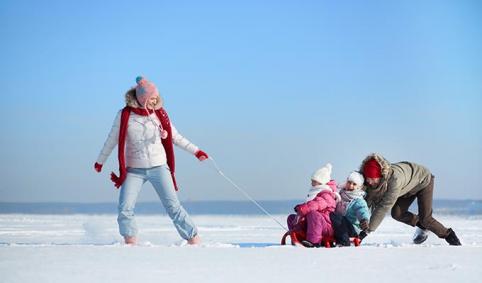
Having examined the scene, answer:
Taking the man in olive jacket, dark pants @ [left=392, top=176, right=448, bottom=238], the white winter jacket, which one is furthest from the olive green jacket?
the white winter jacket

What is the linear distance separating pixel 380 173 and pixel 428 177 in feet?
3.07

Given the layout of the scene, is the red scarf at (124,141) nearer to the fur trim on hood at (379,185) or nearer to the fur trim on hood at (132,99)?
the fur trim on hood at (132,99)

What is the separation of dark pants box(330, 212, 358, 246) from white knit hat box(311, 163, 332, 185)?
35 cm

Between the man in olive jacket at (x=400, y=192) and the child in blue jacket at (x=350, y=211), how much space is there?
0.36ft

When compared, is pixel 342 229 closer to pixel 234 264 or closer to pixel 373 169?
pixel 373 169

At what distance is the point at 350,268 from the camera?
4141 millimetres

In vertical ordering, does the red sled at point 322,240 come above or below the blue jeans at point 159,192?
below

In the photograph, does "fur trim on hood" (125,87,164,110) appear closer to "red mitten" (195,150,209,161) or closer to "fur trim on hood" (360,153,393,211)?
"red mitten" (195,150,209,161)

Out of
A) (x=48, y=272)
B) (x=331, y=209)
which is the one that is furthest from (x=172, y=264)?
(x=331, y=209)

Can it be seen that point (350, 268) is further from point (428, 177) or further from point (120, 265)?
point (428, 177)

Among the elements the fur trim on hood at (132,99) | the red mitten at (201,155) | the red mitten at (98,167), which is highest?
the fur trim on hood at (132,99)

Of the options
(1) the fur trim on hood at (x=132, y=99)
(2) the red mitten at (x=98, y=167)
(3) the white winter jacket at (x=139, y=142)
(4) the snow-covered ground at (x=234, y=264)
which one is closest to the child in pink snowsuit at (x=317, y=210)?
(4) the snow-covered ground at (x=234, y=264)

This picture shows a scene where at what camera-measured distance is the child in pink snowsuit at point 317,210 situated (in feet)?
19.5

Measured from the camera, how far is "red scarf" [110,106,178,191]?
6367 mm
